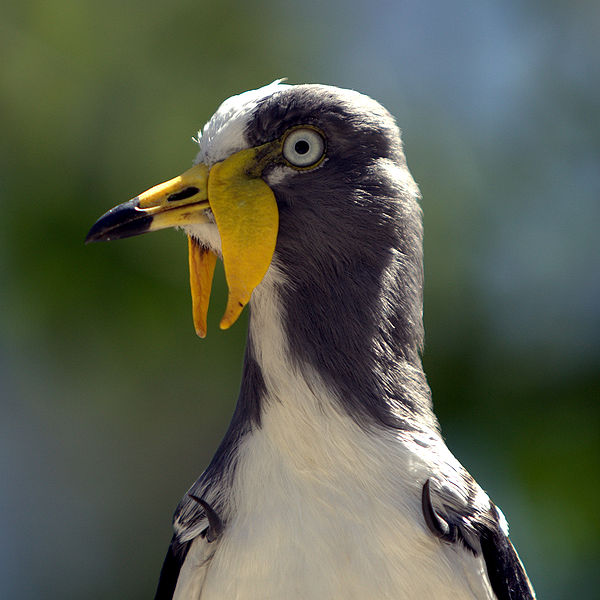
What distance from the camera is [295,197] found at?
1.74 metres

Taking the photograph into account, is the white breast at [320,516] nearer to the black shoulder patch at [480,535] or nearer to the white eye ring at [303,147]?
the black shoulder patch at [480,535]

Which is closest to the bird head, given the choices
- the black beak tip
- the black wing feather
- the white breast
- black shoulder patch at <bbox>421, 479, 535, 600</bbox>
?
the black beak tip

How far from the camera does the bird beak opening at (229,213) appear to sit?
1.66 metres

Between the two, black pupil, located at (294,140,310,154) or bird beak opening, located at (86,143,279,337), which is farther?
black pupil, located at (294,140,310,154)

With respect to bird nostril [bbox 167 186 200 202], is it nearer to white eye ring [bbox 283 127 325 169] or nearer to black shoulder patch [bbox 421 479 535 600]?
white eye ring [bbox 283 127 325 169]

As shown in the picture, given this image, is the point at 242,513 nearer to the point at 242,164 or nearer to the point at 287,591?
the point at 287,591

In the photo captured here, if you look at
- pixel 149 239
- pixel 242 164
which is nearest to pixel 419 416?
pixel 242 164

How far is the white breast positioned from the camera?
1.59 metres

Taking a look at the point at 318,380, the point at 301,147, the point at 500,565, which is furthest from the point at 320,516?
the point at 301,147

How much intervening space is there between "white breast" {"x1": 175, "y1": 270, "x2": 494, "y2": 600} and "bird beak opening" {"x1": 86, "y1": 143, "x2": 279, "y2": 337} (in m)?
0.13

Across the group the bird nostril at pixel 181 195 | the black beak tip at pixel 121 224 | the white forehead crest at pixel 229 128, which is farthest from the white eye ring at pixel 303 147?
the black beak tip at pixel 121 224

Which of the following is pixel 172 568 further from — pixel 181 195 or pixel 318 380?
pixel 181 195

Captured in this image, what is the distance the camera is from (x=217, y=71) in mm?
6402

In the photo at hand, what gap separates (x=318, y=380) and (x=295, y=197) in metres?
0.42
